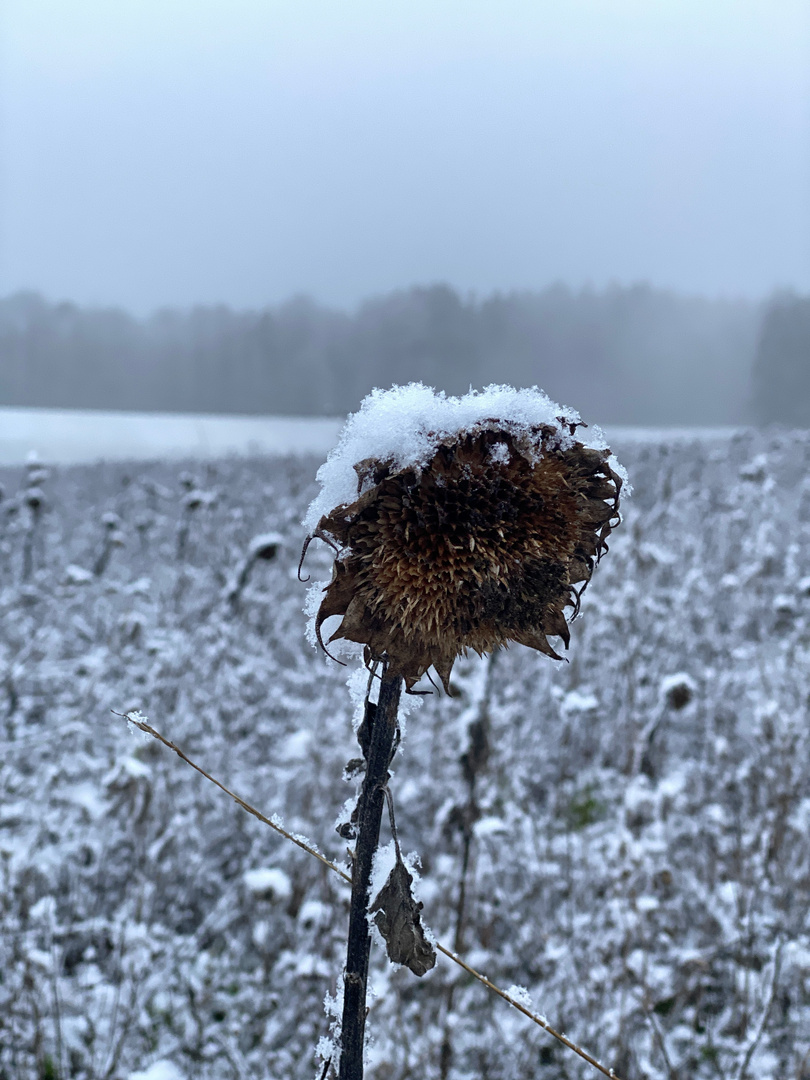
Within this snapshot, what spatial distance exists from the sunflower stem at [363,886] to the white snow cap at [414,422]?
27 cm

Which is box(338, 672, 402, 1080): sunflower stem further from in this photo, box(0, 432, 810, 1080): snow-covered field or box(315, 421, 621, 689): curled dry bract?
box(0, 432, 810, 1080): snow-covered field

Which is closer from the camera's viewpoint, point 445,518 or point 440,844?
point 445,518

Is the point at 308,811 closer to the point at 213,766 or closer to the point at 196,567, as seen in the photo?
the point at 213,766

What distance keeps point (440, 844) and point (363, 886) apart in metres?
3.14

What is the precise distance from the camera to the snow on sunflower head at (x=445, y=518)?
840 millimetres

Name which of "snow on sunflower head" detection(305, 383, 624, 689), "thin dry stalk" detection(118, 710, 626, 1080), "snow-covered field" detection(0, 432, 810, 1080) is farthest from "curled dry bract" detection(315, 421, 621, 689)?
"snow-covered field" detection(0, 432, 810, 1080)

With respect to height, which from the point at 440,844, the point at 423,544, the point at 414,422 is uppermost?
the point at 414,422

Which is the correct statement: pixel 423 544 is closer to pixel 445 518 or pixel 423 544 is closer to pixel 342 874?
pixel 445 518

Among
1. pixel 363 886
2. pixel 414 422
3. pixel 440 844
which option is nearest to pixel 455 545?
pixel 414 422

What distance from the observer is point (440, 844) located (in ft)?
12.1

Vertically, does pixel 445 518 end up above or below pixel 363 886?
above

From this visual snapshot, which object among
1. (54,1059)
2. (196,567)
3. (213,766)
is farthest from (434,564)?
(196,567)

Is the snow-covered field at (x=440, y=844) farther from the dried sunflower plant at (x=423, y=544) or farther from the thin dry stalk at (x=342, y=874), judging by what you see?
the dried sunflower plant at (x=423, y=544)

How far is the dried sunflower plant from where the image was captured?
823 mm
